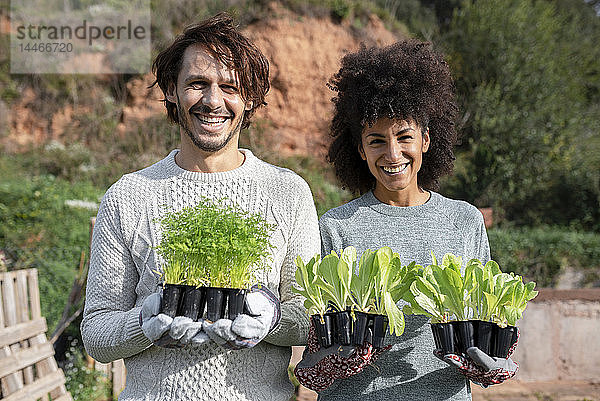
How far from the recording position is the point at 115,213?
6.32 feet

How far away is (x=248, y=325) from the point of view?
61.6 inches

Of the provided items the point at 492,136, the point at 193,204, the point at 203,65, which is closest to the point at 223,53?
the point at 203,65

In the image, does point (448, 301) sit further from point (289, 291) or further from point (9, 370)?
point (9, 370)

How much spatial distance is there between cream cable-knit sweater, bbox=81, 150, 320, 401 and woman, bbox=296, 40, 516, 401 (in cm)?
34

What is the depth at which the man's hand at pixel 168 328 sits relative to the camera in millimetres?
1529

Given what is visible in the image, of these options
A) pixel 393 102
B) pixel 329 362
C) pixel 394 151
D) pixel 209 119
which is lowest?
pixel 329 362

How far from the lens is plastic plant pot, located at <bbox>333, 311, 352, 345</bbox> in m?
1.80

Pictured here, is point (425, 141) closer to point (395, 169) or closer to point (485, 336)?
point (395, 169)

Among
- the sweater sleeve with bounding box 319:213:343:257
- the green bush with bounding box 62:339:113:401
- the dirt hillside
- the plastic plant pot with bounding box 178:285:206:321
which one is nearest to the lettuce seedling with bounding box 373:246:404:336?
the sweater sleeve with bounding box 319:213:343:257

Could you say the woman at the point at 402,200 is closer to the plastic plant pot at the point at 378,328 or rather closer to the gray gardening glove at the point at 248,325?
the plastic plant pot at the point at 378,328

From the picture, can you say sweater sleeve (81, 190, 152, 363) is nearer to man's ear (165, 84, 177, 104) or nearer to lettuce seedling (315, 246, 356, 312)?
man's ear (165, 84, 177, 104)

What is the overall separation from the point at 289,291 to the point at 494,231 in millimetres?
8075

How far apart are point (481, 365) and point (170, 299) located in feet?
3.41

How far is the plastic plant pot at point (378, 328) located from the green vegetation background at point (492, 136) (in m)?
7.71
